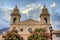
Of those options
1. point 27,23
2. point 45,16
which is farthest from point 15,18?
point 45,16

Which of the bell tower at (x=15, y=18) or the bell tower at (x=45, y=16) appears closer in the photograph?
the bell tower at (x=45, y=16)

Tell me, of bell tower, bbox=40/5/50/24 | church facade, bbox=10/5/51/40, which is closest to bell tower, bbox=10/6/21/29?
church facade, bbox=10/5/51/40

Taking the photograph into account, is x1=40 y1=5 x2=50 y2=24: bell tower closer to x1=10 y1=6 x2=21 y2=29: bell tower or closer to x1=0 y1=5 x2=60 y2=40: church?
x1=0 y1=5 x2=60 y2=40: church

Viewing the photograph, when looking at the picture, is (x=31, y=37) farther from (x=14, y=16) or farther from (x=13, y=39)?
(x=14, y=16)

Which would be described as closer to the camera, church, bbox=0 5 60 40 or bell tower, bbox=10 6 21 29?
church, bbox=0 5 60 40

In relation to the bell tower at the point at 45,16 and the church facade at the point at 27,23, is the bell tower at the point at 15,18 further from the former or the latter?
the bell tower at the point at 45,16

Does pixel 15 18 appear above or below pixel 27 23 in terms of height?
above

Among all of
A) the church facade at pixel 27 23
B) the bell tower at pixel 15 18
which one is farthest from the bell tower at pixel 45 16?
the bell tower at pixel 15 18

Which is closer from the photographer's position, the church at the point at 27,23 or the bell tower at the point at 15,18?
the church at the point at 27,23

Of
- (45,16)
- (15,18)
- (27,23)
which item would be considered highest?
(45,16)

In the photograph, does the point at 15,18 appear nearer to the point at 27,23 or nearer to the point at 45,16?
the point at 27,23

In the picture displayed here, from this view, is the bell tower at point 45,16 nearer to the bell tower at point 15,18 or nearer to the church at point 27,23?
the church at point 27,23

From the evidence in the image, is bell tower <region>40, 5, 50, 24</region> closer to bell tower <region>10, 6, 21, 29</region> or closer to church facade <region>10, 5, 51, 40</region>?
church facade <region>10, 5, 51, 40</region>

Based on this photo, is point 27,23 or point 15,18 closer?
point 27,23
